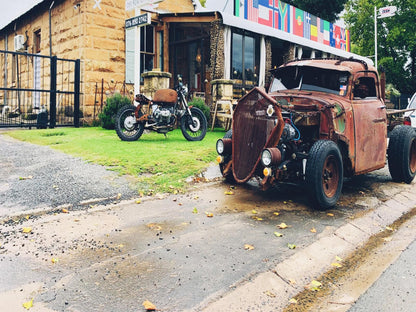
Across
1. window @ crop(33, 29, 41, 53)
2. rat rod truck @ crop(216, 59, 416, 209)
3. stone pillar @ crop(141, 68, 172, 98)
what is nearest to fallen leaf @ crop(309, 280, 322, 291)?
rat rod truck @ crop(216, 59, 416, 209)

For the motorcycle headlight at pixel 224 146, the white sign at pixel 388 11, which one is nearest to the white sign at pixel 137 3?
the motorcycle headlight at pixel 224 146

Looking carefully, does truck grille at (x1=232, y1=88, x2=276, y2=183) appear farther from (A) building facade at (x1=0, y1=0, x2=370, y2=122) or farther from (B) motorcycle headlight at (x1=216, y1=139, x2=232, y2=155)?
(A) building facade at (x1=0, y1=0, x2=370, y2=122)

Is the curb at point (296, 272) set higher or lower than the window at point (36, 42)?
lower

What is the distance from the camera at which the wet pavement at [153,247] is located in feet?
9.32

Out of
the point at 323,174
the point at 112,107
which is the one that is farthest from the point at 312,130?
the point at 112,107

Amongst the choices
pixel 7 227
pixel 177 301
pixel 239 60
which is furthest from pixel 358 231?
pixel 239 60

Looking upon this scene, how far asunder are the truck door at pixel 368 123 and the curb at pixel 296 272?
1121 millimetres

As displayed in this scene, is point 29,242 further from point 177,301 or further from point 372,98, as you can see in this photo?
point 372,98

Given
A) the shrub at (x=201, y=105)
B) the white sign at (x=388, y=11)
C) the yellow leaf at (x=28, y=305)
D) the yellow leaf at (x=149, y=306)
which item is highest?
the white sign at (x=388, y=11)

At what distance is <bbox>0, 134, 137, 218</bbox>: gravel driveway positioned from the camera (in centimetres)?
476

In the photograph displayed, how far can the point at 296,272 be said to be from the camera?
3.39 m

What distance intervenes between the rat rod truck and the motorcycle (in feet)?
9.95

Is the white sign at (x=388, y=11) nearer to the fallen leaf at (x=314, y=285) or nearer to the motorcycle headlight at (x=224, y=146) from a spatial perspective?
the motorcycle headlight at (x=224, y=146)

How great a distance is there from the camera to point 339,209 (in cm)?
534
